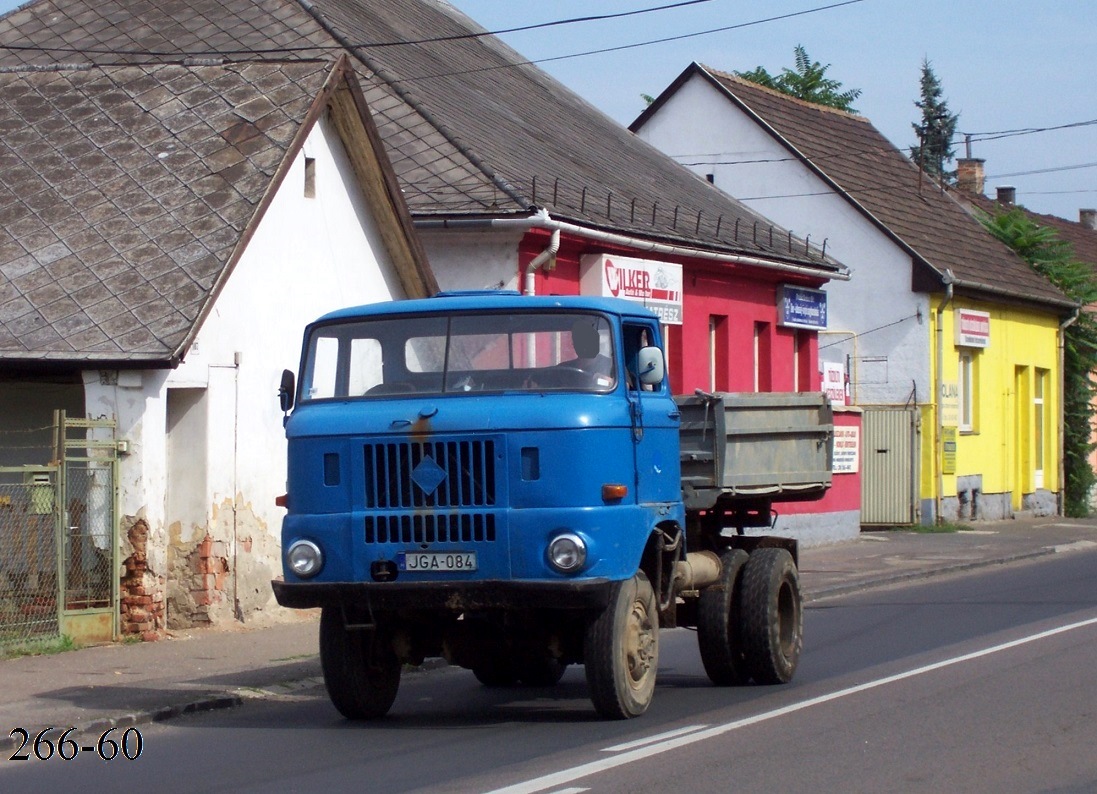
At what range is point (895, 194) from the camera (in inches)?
1353

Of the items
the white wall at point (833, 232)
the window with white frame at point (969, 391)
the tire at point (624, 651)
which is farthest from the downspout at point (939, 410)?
the tire at point (624, 651)

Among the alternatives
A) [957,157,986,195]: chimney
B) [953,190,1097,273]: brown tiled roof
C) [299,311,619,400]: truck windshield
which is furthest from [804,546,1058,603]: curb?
[957,157,986,195]: chimney

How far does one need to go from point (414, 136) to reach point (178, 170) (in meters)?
5.79

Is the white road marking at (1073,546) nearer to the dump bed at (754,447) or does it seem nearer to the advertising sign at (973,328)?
the advertising sign at (973,328)

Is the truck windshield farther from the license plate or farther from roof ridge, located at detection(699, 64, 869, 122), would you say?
roof ridge, located at detection(699, 64, 869, 122)

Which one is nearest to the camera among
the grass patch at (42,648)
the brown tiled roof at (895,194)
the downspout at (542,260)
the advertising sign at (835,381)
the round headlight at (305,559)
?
the round headlight at (305,559)

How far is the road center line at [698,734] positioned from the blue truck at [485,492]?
59 centimetres

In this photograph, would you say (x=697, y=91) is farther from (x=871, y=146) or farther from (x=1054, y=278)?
(x=1054, y=278)

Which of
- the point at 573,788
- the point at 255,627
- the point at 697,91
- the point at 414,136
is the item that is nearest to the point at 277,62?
the point at 414,136

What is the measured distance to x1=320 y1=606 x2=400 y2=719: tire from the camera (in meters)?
9.66

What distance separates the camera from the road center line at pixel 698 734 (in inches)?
297

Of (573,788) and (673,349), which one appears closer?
(573,788)

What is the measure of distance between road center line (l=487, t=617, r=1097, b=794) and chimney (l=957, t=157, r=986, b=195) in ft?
127

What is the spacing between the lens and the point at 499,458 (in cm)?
905
